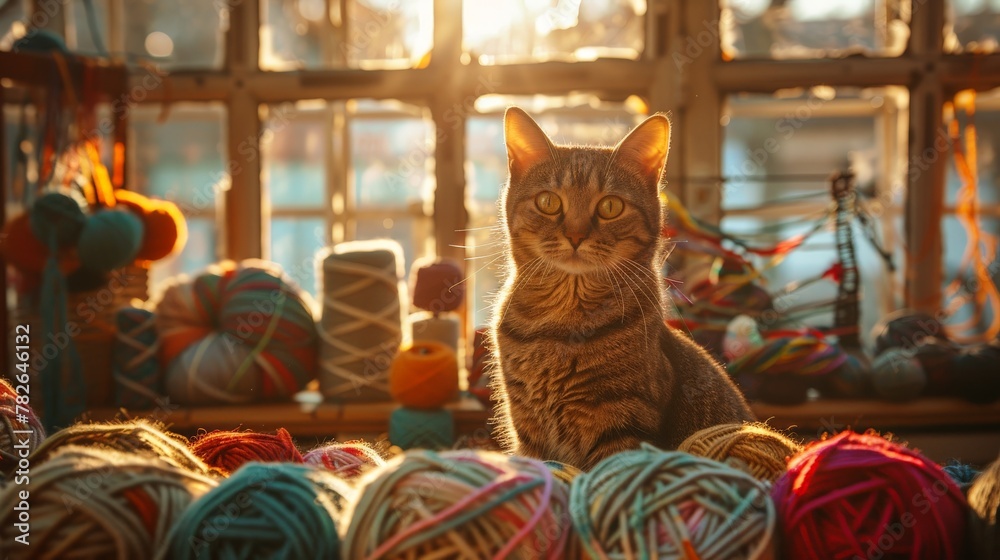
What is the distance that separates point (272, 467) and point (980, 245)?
246 centimetres

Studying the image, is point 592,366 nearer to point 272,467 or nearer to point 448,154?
point 272,467

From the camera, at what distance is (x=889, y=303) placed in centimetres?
279

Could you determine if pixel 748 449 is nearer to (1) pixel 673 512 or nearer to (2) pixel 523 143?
(1) pixel 673 512

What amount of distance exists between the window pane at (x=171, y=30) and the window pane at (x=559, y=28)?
39.9 inches

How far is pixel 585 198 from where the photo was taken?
1.23 metres

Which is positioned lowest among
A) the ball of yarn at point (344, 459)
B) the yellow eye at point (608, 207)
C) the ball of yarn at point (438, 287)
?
the ball of yarn at point (344, 459)

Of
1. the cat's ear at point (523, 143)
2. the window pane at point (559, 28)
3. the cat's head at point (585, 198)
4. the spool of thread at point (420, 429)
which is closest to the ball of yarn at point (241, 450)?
the cat's head at point (585, 198)

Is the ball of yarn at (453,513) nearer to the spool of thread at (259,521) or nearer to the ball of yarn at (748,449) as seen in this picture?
the spool of thread at (259,521)

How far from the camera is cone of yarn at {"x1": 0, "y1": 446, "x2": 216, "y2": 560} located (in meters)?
0.65

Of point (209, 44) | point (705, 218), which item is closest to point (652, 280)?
point (705, 218)

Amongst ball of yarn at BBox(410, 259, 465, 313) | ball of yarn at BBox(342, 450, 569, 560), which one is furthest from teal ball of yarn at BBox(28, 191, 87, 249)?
ball of yarn at BBox(342, 450, 569, 560)

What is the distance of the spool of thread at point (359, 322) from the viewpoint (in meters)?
2.01

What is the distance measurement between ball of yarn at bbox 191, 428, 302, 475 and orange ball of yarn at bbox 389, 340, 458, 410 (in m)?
0.82

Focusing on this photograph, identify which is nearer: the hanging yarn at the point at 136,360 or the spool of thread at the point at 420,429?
the spool of thread at the point at 420,429
